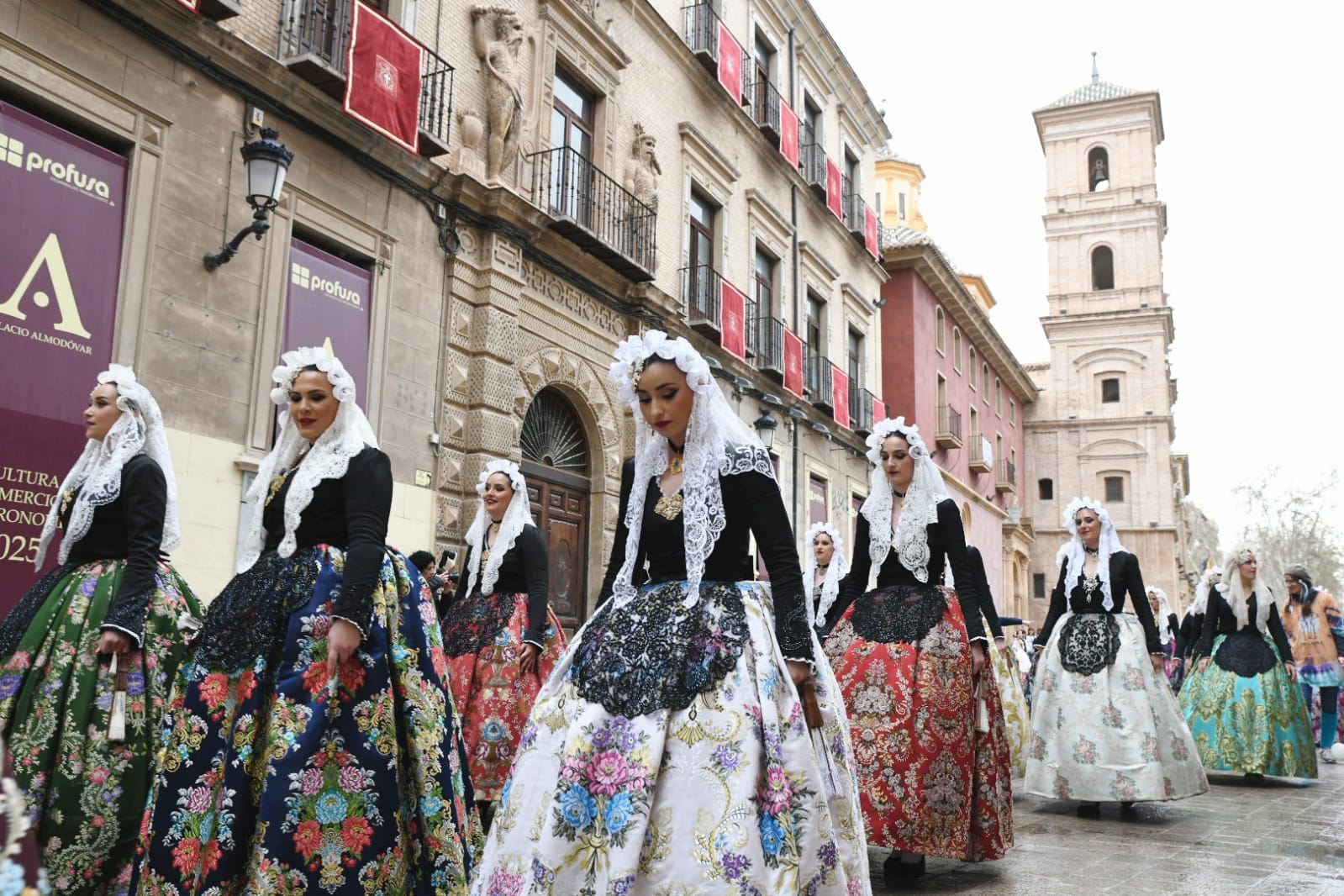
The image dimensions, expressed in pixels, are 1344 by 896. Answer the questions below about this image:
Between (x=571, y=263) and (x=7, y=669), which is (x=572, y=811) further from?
(x=571, y=263)

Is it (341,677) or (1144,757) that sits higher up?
(341,677)

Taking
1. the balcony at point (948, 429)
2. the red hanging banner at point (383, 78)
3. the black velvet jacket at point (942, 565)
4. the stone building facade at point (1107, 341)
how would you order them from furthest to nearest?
1. the stone building facade at point (1107, 341)
2. the balcony at point (948, 429)
3. the red hanging banner at point (383, 78)
4. the black velvet jacket at point (942, 565)

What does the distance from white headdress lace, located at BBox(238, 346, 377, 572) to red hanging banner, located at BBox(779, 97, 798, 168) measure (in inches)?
661

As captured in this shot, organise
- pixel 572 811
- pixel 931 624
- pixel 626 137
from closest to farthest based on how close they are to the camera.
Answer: pixel 572 811
pixel 931 624
pixel 626 137

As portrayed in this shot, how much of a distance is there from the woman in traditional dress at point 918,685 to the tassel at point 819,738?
211cm

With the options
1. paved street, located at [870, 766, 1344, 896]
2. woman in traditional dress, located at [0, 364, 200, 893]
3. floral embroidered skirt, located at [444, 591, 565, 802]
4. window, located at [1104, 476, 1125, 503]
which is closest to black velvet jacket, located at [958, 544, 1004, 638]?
paved street, located at [870, 766, 1344, 896]

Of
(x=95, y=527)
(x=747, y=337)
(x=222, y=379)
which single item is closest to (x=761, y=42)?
(x=747, y=337)

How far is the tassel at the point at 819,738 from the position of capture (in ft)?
10.9

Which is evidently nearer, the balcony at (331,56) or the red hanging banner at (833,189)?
the balcony at (331,56)

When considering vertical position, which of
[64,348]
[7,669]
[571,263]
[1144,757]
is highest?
[571,263]

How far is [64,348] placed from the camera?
808cm

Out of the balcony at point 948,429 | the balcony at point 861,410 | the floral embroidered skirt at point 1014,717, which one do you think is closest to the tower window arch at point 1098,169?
the balcony at point 948,429

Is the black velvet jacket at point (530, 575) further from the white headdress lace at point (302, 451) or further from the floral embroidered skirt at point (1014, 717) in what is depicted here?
the floral embroidered skirt at point (1014, 717)

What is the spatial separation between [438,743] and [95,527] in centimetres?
188
